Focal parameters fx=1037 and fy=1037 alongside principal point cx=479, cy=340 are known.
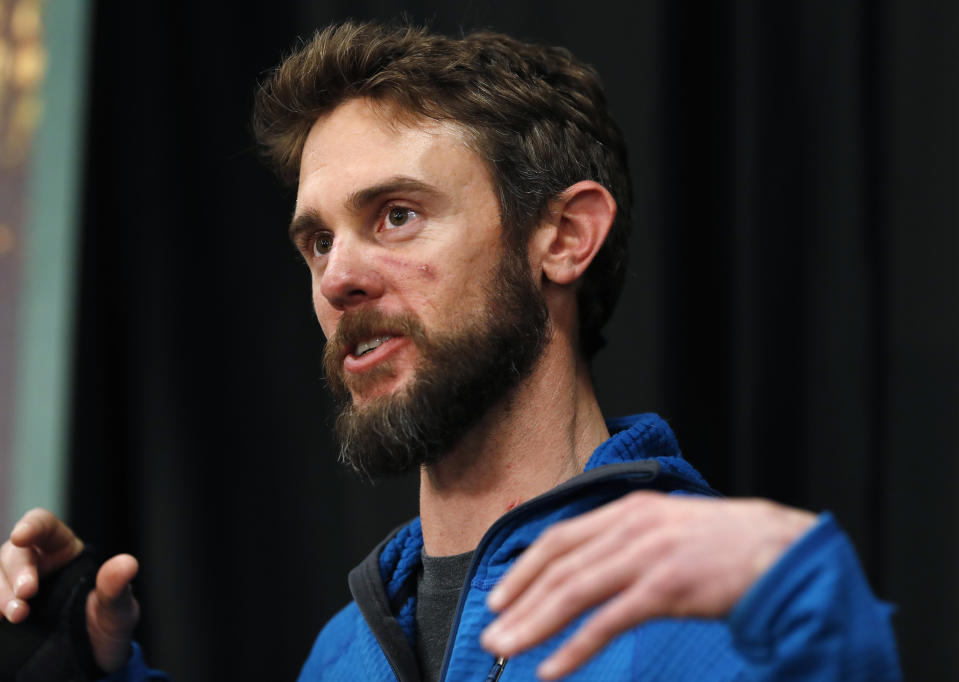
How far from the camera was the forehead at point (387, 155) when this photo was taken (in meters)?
1.19

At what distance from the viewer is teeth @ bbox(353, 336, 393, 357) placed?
1177 mm

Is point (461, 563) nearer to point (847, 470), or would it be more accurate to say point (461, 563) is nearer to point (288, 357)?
point (847, 470)

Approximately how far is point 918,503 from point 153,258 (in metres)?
1.34

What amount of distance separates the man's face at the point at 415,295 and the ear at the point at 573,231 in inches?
1.9

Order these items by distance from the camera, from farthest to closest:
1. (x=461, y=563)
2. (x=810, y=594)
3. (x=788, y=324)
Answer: (x=788, y=324) < (x=461, y=563) < (x=810, y=594)

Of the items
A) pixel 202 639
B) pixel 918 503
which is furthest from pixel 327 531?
pixel 918 503

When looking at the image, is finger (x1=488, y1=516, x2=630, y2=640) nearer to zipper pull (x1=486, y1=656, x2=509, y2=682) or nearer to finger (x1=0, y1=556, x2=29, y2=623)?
zipper pull (x1=486, y1=656, x2=509, y2=682)

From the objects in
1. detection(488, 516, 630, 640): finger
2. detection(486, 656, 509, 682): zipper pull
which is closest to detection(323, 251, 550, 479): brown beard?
detection(486, 656, 509, 682): zipper pull

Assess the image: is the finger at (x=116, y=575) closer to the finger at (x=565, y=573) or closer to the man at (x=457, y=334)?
the man at (x=457, y=334)

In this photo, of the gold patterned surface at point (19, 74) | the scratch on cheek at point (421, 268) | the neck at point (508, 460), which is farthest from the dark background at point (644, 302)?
the scratch on cheek at point (421, 268)

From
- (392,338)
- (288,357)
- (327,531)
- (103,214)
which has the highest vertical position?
(103,214)

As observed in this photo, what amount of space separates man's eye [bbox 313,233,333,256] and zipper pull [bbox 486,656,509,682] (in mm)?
542

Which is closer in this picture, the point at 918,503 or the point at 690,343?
the point at 918,503

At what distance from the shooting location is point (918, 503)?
1482 mm
